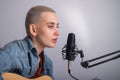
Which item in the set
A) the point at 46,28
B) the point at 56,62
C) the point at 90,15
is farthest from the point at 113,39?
the point at 46,28

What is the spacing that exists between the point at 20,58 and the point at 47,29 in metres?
0.19

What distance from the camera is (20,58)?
1132 mm

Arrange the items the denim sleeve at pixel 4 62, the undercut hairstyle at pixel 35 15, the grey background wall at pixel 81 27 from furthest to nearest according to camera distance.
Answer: the grey background wall at pixel 81 27
the undercut hairstyle at pixel 35 15
the denim sleeve at pixel 4 62

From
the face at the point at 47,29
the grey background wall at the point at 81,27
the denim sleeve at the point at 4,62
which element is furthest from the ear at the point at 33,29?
the grey background wall at the point at 81,27

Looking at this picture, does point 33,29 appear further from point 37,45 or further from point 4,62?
point 4,62

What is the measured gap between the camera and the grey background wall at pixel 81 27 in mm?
1541

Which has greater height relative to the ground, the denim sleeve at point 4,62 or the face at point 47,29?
the face at point 47,29

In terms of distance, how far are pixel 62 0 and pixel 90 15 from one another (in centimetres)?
22

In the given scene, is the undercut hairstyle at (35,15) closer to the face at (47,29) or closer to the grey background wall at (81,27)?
the face at (47,29)

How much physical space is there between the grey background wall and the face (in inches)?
17.0

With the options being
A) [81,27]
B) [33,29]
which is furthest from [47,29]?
[81,27]

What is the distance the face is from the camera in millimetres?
1135

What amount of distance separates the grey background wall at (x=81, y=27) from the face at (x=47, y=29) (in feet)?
1.42

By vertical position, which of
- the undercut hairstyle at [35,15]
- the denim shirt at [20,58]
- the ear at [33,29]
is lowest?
the denim shirt at [20,58]
